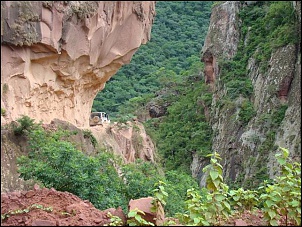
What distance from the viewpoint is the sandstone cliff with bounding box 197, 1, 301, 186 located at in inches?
1299

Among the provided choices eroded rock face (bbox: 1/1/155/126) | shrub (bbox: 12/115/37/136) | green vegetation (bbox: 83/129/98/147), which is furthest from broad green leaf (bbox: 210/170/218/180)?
green vegetation (bbox: 83/129/98/147)

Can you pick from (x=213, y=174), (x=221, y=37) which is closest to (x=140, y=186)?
(x=213, y=174)

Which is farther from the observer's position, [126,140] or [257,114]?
[257,114]

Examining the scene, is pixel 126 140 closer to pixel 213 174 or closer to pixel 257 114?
pixel 213 174

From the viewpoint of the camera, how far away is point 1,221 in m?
8.15

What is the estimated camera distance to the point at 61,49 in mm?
14414

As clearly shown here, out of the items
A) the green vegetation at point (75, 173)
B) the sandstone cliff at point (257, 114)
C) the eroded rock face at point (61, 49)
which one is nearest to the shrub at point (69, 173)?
the green vegetation at point (75, 173)

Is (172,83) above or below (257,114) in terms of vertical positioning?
above

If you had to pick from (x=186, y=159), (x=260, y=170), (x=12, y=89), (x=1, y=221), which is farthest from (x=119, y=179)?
(x=186, y=159)

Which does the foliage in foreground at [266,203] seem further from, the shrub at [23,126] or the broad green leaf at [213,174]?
the shrub at [23,126]

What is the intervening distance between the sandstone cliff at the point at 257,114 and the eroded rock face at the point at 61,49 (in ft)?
47.9

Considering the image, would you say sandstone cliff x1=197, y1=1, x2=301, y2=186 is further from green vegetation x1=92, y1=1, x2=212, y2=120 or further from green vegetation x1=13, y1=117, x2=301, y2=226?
green vegetation x1=13, y1=117, x2=301, y2=226

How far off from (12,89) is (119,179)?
11.2ft

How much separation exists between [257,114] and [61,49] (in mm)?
25020
